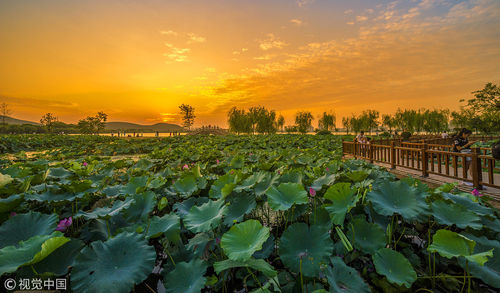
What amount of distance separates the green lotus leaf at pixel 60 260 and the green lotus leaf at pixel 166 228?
0.34 meters

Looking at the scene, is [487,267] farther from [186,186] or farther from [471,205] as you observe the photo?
[186,186]

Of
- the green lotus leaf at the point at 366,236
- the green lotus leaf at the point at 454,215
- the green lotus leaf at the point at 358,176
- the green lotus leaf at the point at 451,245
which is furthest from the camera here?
the green lotus leaf at the point at 358,176

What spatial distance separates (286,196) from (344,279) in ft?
1.86

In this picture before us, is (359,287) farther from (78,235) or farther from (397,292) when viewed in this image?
(78,235)

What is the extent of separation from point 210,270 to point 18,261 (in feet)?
2.84

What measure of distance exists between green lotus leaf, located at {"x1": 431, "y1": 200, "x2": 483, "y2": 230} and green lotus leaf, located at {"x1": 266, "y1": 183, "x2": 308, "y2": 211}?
80cm

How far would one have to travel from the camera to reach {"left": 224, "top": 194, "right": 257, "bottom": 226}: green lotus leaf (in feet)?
4.58

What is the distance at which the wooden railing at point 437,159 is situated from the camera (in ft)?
15.6

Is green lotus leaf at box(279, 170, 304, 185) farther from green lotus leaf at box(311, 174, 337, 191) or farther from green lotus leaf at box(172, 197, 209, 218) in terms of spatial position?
green lotus leaf at box(172, 197, 209, 218)

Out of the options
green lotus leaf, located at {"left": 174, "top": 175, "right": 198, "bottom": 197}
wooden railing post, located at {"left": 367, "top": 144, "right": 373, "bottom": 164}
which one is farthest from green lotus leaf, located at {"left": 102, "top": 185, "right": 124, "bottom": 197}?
wooden railing post, located at {"left": 367, "top": 144, "right": 373, "bottom": 164}

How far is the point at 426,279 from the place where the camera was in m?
1.14

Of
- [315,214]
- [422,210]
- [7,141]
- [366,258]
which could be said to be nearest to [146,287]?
[315,214]

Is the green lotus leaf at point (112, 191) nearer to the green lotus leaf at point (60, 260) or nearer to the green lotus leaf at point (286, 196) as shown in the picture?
the green lotus leaf at point (60, 260)
